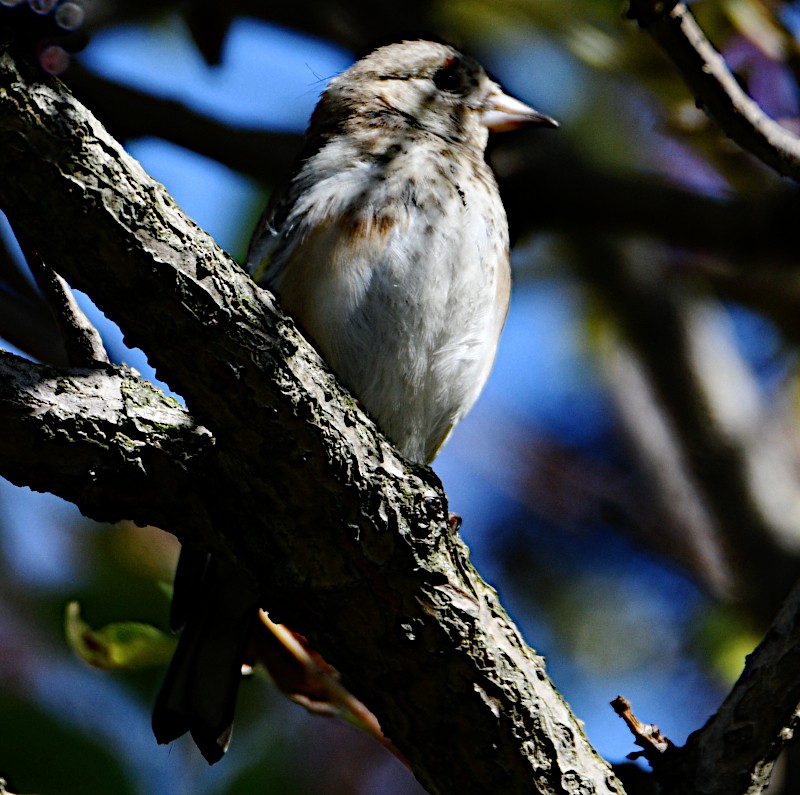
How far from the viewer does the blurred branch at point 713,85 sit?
3082mm

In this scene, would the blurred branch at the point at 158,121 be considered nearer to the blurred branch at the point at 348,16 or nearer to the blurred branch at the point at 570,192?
the blurred branch at the point at 570,192

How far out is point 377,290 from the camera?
11.9 feet

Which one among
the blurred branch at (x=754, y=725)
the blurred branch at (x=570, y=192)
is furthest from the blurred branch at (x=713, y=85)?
the blurred branch at (x=570, y=192)

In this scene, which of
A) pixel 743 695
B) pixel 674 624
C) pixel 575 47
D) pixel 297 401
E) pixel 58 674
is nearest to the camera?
pixel 297 401

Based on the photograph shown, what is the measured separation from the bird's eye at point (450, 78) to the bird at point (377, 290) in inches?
23.4

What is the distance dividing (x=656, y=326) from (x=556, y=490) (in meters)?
1.15

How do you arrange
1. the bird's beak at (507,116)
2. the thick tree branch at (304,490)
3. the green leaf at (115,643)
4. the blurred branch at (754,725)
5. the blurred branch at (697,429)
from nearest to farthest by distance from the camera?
1. the thick tree branch at (304,490)
2. the blurred branch at (754,725)
3. the green leaf at (115,643)
4. the bird's beak at (507,116)
5. the blurred branch at (697,429)

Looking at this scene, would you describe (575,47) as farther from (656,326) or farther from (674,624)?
(674,624)

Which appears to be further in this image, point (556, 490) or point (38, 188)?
point (556, 490)

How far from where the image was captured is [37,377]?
2764 millimetres

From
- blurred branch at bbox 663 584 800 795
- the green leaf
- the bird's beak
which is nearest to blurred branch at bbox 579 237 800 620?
the bird's beak

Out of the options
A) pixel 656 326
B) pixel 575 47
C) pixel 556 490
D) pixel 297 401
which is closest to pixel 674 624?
Result: pixel 556 490

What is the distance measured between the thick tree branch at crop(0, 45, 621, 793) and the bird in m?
0.87

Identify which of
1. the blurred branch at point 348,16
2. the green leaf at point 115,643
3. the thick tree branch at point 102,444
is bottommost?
the green leaf at point 115,643
